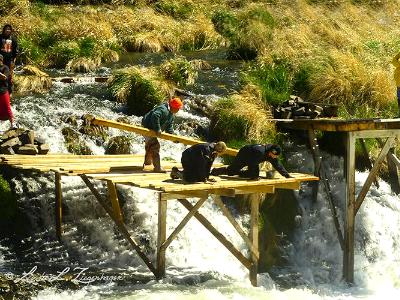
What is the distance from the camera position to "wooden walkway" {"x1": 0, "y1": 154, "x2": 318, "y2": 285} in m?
12.3

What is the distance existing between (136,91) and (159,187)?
795 cm

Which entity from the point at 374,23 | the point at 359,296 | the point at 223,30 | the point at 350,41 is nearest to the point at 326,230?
the point at 359,296

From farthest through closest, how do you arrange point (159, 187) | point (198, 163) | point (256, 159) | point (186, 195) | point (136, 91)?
point (136, 91), point (256, 159), point (198, 163), point (186, 195), point (159, 187)

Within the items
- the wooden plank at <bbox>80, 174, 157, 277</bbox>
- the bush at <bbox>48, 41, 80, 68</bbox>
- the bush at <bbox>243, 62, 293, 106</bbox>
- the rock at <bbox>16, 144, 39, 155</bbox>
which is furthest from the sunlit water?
the bush at <bbox>48, 41, 80, 68</bbox>

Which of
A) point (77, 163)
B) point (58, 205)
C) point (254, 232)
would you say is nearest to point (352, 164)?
point (254, 232)

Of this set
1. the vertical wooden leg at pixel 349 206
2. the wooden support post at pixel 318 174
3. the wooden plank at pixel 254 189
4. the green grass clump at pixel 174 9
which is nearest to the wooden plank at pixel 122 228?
the wooden plank at pixel 254 189

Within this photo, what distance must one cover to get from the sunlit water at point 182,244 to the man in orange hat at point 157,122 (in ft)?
6.32

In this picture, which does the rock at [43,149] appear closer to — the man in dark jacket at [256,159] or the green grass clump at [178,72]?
the man in dark jacket at [256,159]

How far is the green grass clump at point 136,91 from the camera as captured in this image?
19.1 metres

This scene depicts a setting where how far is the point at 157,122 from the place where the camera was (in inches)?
526

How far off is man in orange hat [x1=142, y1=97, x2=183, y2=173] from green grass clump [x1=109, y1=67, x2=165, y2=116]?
532 cm

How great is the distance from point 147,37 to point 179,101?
1452 cm

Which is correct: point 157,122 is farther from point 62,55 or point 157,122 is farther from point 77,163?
point 62,55

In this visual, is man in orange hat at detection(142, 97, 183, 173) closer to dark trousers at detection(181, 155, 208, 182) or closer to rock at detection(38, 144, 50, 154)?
dark trousers at detection(181, 155, 208, 182)
